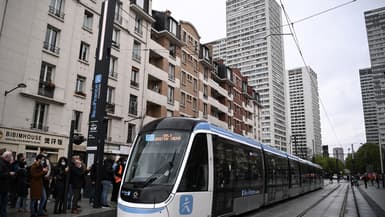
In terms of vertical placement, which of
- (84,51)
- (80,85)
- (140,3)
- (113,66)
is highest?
(140,3)

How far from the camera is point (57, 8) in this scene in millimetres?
21516

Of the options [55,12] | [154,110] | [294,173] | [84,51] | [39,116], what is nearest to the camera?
[39,116]

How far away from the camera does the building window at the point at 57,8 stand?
2095 centimetres

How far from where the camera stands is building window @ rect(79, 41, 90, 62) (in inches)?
907

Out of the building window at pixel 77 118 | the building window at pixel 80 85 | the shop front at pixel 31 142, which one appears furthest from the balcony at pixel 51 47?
the shop front at pixel 31 142

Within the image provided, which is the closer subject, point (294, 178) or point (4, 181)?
point (4, 181)

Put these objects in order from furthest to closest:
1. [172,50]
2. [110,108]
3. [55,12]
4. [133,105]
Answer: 1. [172,50]
2. [133,105]
3. [110,108]
4. [55,12]

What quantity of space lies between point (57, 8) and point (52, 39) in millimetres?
2435

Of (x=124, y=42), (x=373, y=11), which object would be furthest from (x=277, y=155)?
(x=124, y=42)

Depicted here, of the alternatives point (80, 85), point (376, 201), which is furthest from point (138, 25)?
point (376, 201)

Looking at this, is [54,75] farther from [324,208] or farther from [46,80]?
[324,208]

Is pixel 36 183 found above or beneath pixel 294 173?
beneath

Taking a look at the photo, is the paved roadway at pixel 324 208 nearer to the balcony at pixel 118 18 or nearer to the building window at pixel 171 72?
the building window at pixel 171 72

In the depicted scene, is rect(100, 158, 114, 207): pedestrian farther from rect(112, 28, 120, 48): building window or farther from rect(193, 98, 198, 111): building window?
rect(193, 98, 198, 111): building window
